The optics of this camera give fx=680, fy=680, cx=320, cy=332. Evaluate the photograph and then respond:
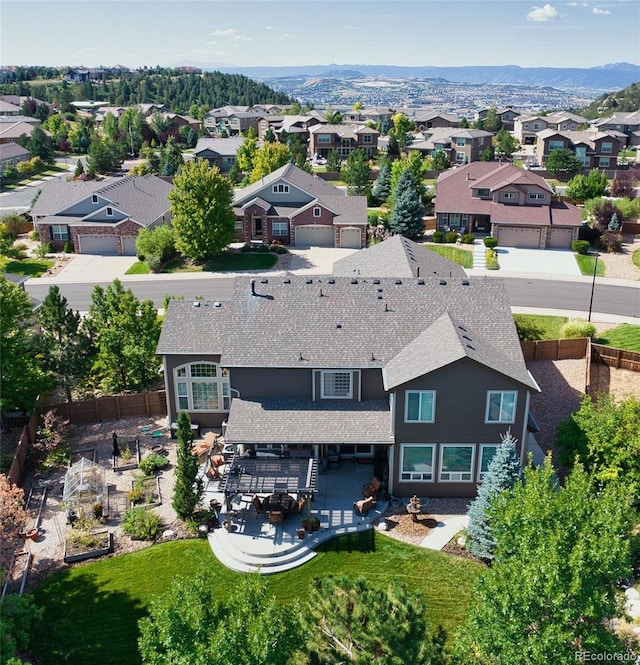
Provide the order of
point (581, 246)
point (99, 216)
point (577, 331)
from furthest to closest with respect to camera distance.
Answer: point (99, 216), point (581, 246), point (577, 331)

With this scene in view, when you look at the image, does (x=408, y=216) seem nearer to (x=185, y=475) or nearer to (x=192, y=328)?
(x=192, y=328)

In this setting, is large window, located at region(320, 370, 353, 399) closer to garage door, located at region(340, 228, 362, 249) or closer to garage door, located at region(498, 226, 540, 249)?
garage door, located at region(340, 228, 362, 249)

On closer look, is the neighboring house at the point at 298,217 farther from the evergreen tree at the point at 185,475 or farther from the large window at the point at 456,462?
the evergreen tree at the point at 185,475

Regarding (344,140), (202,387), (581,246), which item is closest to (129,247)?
(202,387)

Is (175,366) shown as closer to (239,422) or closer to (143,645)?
(239,422)

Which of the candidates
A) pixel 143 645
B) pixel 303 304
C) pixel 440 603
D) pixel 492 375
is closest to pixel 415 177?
pixel 303 304
